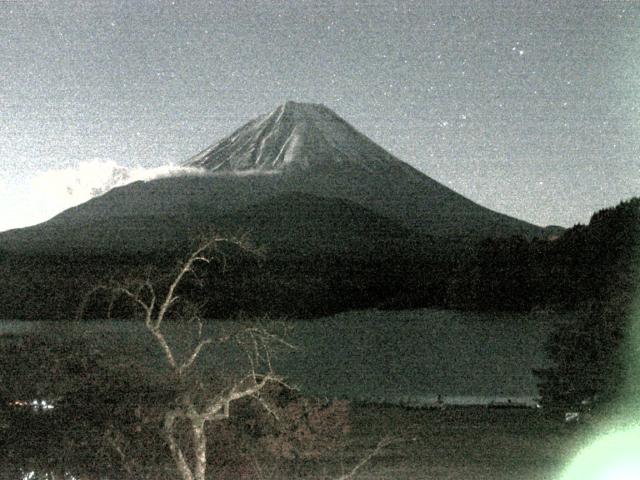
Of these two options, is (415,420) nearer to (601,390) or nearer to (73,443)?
(601,390)

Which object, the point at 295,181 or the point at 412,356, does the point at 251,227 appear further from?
the point at 412,356

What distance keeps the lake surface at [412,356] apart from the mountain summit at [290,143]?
6737cm

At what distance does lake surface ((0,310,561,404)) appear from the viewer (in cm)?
1941

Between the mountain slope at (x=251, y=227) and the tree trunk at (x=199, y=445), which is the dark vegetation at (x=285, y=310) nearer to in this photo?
the tree trunk at (x=199, y=445)

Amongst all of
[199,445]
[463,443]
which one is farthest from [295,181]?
[199,445]

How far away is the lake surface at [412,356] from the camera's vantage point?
63.7 feet

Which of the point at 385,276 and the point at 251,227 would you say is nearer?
the point at 385,276

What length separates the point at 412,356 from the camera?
89.5ft

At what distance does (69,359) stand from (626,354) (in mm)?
6936

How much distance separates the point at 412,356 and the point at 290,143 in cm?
8351

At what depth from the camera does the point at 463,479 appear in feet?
32.7

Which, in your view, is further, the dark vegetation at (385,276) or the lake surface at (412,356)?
the lake surface at (412,356)

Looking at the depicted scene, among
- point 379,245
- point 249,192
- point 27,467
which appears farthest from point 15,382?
point 249,192

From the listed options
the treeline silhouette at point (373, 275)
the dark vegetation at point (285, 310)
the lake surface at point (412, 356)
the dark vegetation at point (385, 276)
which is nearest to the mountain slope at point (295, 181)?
the dark vegetation at point (385, 276)
